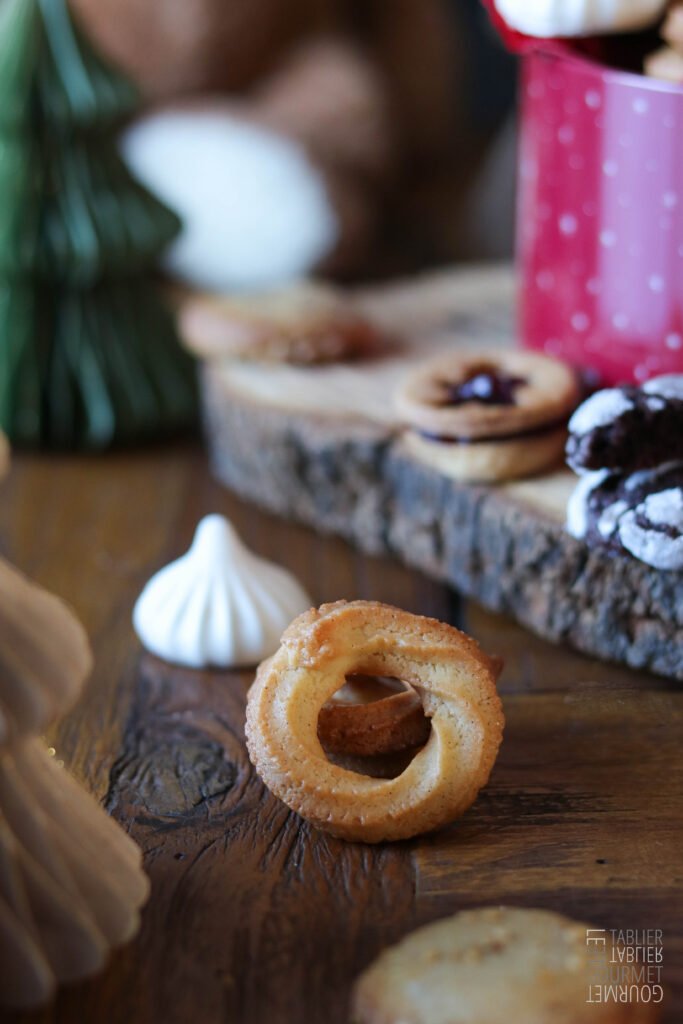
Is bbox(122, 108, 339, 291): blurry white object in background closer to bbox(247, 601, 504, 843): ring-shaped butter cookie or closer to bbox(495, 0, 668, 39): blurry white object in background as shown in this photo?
bbox(495, 0, 668, 39): blurry white object in background

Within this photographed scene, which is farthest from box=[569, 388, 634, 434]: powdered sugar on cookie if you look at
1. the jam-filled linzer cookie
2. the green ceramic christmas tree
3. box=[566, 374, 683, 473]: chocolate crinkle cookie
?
the green ceramic christmas tree

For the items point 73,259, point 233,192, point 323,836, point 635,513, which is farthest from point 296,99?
point 323,836

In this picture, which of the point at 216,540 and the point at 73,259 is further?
the point at 73,259

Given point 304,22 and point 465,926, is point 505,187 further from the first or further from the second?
point 465,926

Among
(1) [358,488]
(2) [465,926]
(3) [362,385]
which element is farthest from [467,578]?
(2) [465,926]

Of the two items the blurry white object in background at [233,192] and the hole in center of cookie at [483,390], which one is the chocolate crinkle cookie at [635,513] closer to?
the hole in center of cookie at [483,390]

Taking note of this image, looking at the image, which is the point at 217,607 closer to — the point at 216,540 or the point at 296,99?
the point at 216,540

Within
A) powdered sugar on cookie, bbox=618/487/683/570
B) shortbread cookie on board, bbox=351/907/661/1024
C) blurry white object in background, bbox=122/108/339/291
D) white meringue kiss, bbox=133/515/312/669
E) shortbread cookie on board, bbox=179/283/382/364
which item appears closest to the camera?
shortbread cookie on board, bbox=351/907/661/1024
